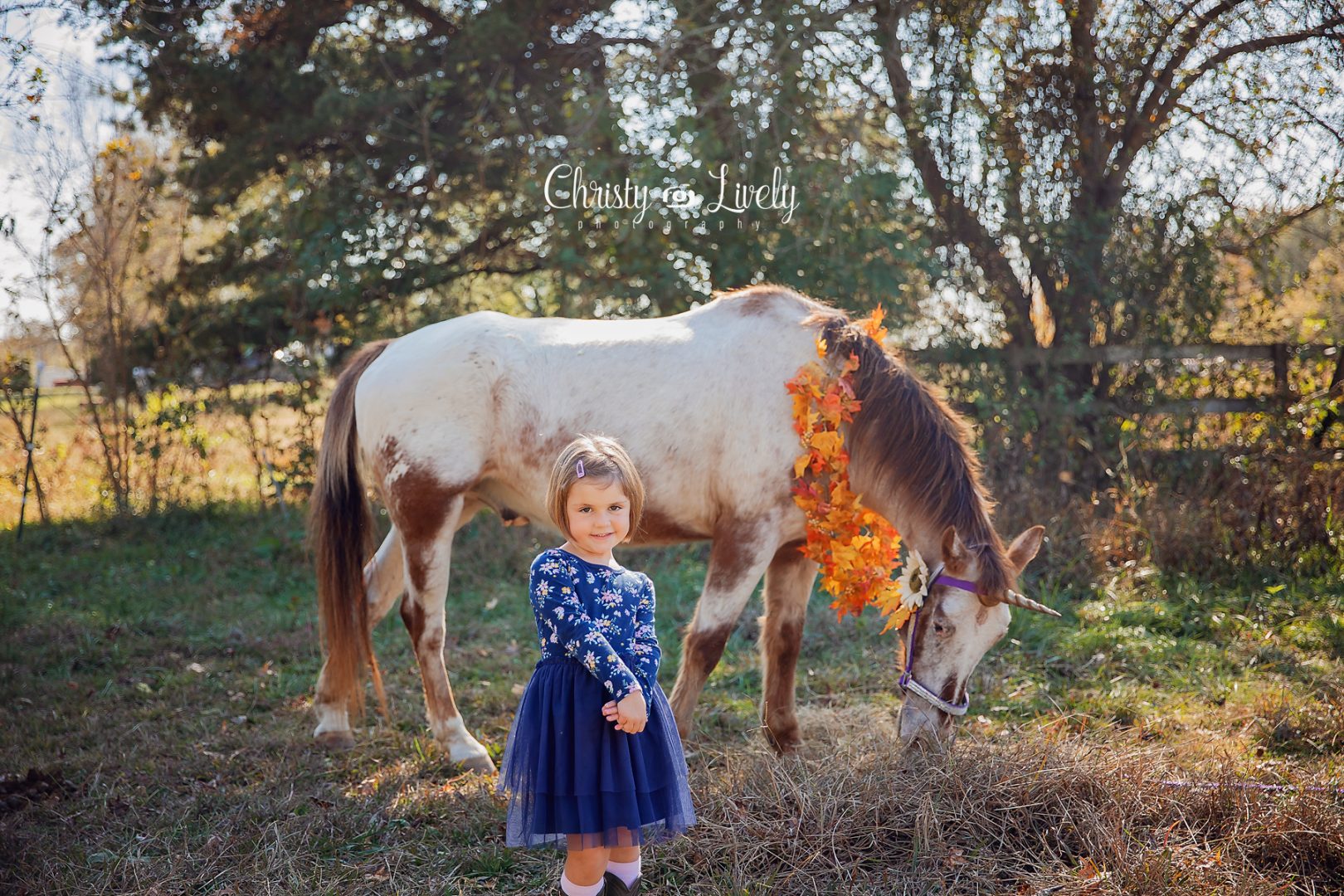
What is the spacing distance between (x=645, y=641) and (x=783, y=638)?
1574 mm

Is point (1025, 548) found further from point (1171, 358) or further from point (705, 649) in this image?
point (1171, 358)

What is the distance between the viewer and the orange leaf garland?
3.35m

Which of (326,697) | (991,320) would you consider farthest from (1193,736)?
(991,320)

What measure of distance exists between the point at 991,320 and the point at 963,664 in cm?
437

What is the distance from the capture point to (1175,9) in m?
6.24

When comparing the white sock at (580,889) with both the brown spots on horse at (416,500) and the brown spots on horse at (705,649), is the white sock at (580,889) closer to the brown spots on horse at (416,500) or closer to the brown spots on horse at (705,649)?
the brown spots on horse at (705,649)

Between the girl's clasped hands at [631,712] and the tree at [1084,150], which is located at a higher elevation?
the tree at [1084,150]

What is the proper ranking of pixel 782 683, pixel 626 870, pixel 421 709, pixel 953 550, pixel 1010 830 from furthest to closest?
pixel 421 709 < pixel 782 683 < pixel 953 550 < pixel 1010 830 < pixel 626 870

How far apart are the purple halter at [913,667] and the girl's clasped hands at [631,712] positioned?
1.44 metres

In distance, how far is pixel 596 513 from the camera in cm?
211

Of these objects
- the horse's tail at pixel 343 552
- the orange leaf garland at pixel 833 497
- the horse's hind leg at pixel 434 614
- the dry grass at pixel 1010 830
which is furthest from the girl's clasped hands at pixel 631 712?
the horse's tail at pixel 343 552

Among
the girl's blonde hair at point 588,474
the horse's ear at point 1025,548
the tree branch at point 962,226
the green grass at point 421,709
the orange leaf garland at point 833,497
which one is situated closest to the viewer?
the girl's blonde hair at point 588,474

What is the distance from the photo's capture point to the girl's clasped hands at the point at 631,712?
78.3 inches

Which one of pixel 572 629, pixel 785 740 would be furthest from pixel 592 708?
pixel 785 740
